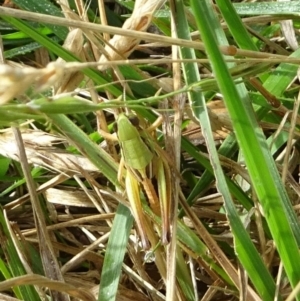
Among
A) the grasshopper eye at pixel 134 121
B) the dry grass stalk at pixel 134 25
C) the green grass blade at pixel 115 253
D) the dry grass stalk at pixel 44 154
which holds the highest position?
the dry grass stalk at pixel 134 25

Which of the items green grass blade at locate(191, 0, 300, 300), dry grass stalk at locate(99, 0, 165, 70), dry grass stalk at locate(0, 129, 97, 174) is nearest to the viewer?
green grass blade at locate(191, 0, 300, 300)

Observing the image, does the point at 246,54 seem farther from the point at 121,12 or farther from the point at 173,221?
the point at 121,12

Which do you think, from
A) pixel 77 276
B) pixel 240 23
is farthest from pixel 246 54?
pixel 77 276

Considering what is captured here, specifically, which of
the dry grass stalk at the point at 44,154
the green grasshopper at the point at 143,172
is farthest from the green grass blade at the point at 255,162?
the dry grass stalk at the point at 44,154

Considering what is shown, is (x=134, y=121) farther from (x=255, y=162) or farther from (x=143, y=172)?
(x=255, y=162)

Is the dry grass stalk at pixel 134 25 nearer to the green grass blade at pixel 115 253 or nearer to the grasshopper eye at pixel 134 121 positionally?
the grasshopper eye at pixel 134 121

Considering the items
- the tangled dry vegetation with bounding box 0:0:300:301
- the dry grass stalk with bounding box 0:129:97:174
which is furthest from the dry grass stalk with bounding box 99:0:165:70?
the dry grass stalk with bounding box 0:129:97:174

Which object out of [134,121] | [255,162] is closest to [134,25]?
[134,121]

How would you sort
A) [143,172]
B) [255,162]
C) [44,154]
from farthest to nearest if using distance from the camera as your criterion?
[44,154] < [143,172] < [255,162]

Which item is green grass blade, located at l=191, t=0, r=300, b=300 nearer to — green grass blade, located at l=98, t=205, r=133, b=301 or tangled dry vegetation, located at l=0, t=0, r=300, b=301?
tangled dry vegetation, located at l=0, t=0, r=300, b=301
